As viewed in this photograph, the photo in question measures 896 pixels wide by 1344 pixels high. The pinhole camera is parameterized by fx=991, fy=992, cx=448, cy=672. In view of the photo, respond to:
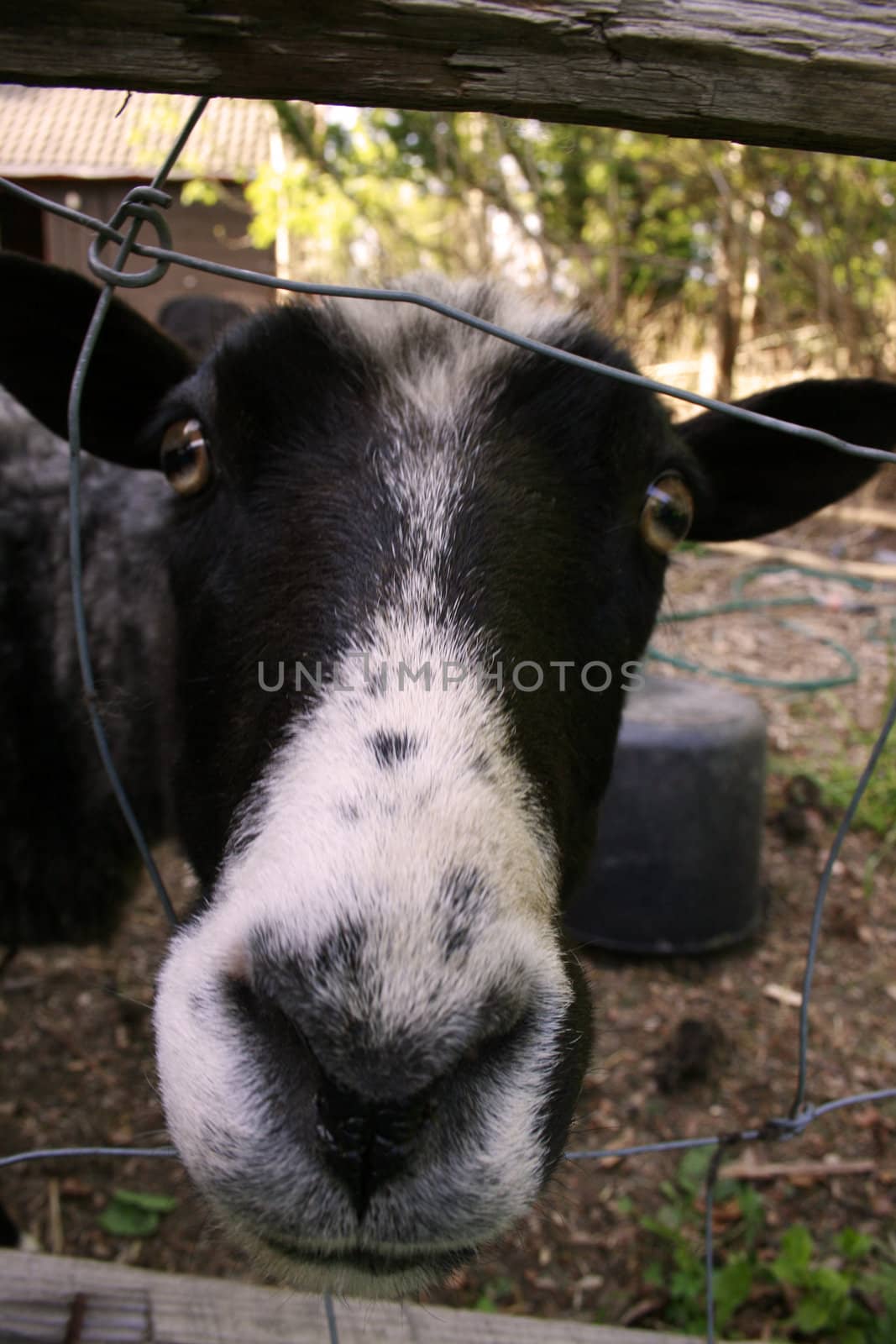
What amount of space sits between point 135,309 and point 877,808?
15.4 feet

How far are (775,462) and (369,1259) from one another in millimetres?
2438

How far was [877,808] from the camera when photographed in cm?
553

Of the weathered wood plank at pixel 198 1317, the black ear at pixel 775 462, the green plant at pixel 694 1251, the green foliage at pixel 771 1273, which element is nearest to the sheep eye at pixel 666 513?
the black ear at pixel 775 462

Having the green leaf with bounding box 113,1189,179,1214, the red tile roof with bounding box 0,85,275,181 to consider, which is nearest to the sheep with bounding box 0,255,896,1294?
the red tile roof with bounding box 0,85,275,181

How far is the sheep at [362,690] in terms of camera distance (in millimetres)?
1286

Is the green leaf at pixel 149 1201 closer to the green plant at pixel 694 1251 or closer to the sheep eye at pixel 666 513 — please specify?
the green plant at pixel 694 1251

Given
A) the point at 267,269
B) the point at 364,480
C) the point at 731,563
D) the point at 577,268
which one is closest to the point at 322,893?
the point at 364,480

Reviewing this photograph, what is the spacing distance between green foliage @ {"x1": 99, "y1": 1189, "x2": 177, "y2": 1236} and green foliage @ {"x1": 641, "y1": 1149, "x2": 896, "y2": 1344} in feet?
5.19

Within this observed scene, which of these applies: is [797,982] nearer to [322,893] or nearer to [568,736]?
[568,736]

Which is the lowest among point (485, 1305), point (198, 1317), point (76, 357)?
point (485, 1305)

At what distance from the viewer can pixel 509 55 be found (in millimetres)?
1404

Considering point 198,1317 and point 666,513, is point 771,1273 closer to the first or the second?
point 198,1317

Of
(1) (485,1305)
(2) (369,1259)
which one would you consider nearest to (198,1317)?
(2) (369,1259)

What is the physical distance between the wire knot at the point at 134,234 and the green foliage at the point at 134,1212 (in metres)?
2.96
